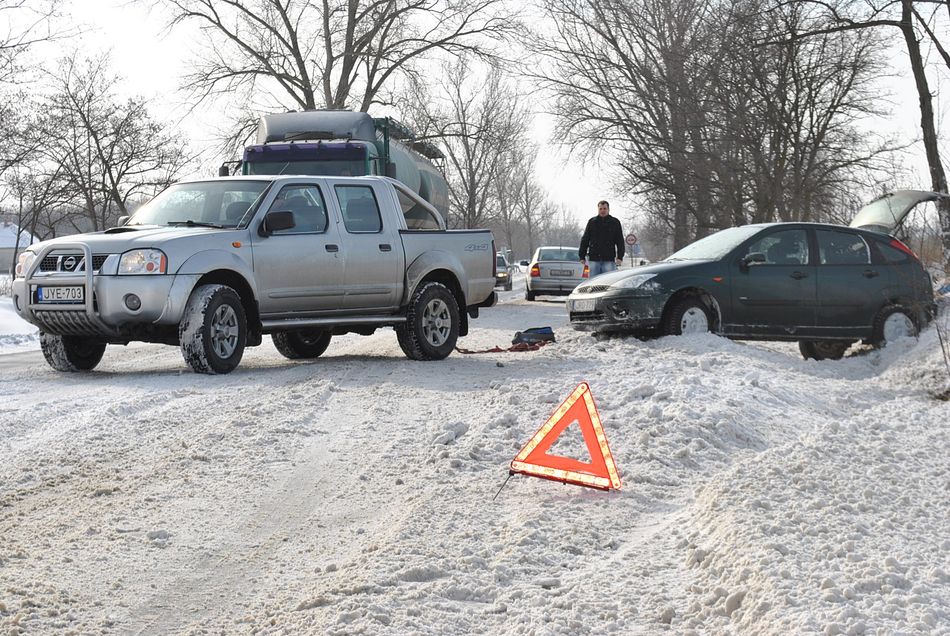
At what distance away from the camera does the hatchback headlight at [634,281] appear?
1223cm

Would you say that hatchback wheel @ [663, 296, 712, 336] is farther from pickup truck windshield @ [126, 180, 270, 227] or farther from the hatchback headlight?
pickup truck windshield @ [126, 180, 270, 227]

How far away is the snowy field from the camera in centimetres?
384

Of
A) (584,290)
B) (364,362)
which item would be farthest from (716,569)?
(584,290)

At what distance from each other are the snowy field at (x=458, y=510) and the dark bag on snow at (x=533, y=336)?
3.55m

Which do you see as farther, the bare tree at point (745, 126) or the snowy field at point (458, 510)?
the bare tree at point (745, 126)

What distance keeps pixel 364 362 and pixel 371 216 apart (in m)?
1.53

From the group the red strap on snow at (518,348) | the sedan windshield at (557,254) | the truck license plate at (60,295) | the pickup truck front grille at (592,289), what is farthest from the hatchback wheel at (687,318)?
the sedan windshield at (557,254)

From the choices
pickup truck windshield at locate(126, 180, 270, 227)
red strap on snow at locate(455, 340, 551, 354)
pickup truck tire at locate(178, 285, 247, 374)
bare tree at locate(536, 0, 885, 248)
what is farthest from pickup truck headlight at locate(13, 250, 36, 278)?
bare tree at locate(536, 0, 885, 248)

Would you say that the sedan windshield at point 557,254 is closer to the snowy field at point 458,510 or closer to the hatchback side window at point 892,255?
the hatchback side window at point 892,255

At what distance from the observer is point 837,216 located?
1764 centimetres

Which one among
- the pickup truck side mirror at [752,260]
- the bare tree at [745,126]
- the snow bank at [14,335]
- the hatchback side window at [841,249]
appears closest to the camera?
the pickup truck side mirror at [752,260]

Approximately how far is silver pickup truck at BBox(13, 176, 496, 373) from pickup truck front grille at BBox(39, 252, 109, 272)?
0.5 inches

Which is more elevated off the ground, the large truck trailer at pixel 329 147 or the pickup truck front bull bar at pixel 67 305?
the large truck trailer at pixel 329 147

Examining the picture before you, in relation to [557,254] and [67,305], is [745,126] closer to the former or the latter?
[557,254]
